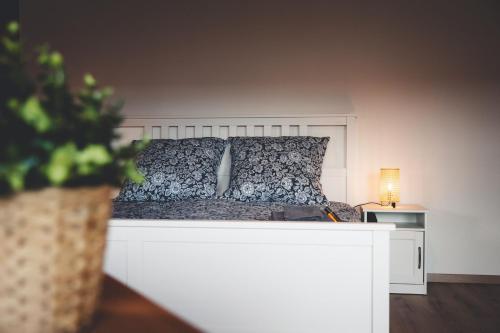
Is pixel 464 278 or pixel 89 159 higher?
pixel 89 159

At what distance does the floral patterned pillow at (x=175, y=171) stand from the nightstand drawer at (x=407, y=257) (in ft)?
4.34

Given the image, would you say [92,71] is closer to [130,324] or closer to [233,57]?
[233,57]

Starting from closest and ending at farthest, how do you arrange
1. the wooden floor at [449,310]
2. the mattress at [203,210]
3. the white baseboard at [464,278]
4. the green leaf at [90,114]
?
1. the green leaf at [90,114]
2. the mattress at [203,210]
3. the wooden floor at [449,310]
4. the white baseboard at [464,278]

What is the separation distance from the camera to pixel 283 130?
3.11 m

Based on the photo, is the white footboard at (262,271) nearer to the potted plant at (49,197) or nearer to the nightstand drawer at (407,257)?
the potted plant at (49,197)

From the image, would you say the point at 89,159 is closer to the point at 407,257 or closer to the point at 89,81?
the point at 89,81

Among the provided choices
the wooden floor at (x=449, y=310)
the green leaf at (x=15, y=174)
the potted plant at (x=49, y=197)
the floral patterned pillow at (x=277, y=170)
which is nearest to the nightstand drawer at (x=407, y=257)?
the wooden floor at (x=449, y=310)

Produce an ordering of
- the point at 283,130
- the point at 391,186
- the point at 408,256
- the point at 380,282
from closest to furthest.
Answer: the point at 380,282, the point at 408,256, the point at 391,186, the point at 283,130

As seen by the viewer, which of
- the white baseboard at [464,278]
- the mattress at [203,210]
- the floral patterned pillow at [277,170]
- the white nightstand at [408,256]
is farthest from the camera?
the white baseboard at [464,278]

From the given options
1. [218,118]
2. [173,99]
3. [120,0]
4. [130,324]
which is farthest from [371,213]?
[120,0]

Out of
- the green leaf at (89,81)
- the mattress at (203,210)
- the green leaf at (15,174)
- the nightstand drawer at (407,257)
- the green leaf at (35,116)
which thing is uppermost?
the green leaf at (89,81)

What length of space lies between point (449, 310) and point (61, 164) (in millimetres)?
2566

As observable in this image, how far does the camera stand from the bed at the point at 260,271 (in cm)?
151

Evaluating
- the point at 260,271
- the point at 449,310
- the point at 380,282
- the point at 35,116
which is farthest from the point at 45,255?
the point at 449,310
